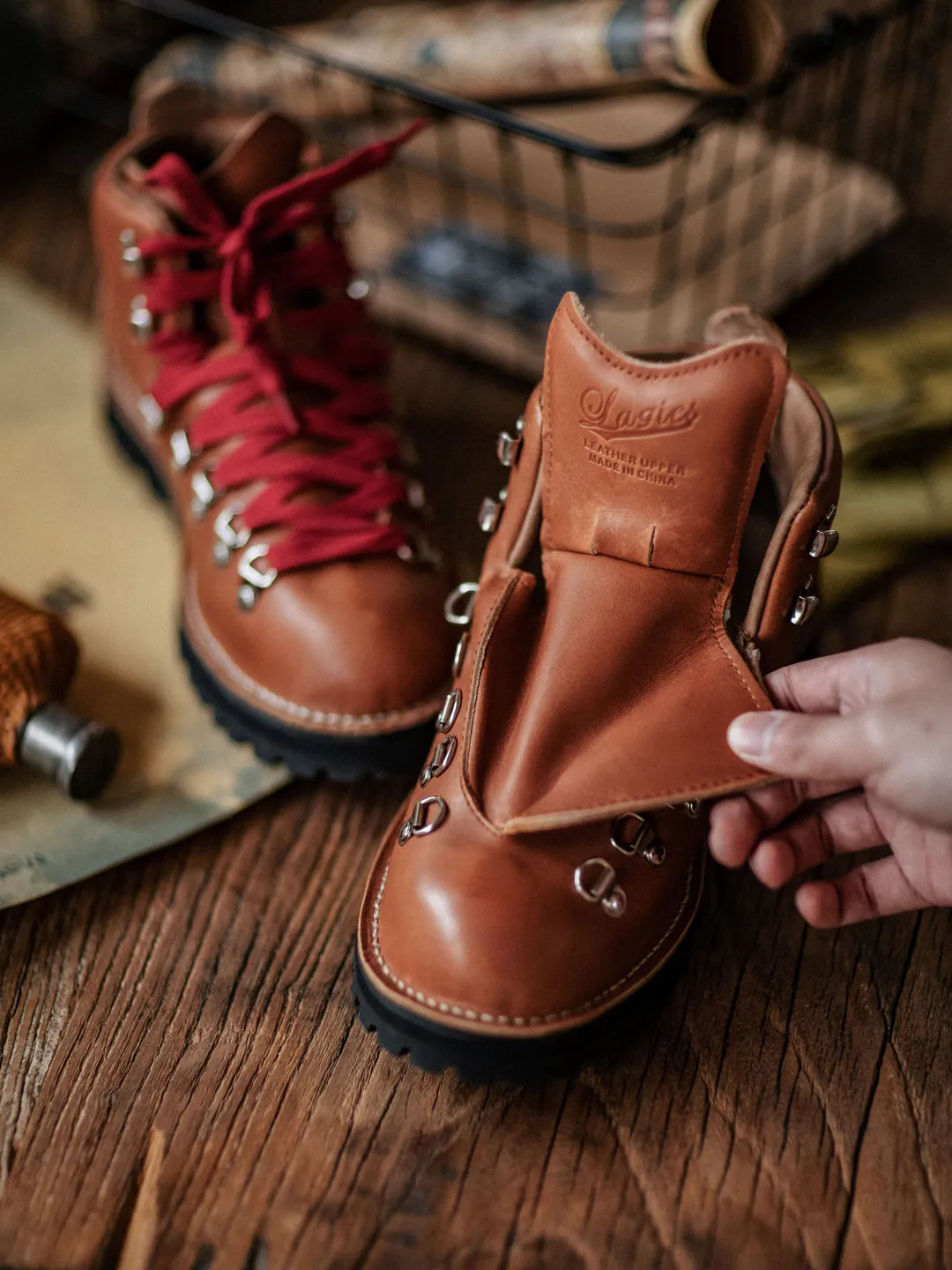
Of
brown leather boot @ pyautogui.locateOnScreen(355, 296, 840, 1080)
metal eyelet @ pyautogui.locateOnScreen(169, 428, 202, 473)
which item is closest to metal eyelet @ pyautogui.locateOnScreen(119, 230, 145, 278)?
metal eyelet @ pyautogui.locateOnScreen(169, 428, 202, 473)

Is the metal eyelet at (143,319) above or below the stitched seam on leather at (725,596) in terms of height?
below

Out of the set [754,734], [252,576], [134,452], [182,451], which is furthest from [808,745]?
[134,452]

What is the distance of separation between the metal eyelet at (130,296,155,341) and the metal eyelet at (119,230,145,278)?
0.02 m

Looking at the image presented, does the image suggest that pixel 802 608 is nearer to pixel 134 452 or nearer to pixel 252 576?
pixel 252 576

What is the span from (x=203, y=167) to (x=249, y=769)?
0.45 metres

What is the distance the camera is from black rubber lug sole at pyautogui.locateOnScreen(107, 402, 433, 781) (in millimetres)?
663

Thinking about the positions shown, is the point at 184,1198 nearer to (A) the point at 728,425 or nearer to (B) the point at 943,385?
(A) the point at 728,425

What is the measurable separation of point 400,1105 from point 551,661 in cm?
23

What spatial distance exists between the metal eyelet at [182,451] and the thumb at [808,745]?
44cm

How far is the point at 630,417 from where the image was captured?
0.52 metres

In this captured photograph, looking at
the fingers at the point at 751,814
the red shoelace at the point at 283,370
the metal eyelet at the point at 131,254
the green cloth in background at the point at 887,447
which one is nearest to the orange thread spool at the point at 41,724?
the red shoelace at the point at 283,370

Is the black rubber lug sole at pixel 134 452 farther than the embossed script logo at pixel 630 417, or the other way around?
the black rubber lug sole at pixel 134 452

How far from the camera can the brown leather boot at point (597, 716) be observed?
512mm

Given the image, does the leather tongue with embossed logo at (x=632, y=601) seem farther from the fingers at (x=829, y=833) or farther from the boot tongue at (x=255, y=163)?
the boot tongue at (x=255, y=163)
